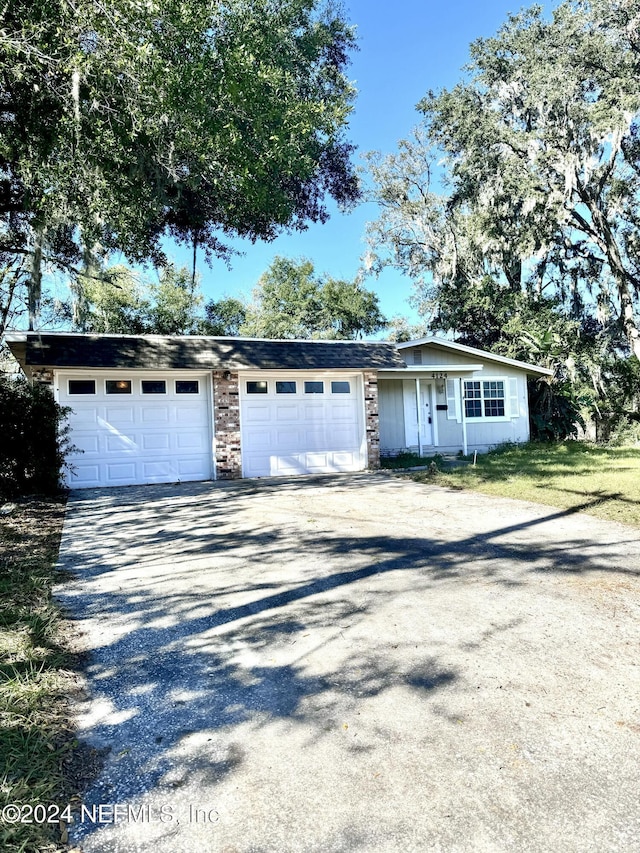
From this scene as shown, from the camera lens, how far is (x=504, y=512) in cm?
711

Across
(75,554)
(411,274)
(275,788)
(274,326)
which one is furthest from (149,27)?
(274,326)

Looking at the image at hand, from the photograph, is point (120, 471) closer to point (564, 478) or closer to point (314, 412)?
point (314, 412)

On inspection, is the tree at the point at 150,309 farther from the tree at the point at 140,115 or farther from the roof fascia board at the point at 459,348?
the tree at the point at 140,115

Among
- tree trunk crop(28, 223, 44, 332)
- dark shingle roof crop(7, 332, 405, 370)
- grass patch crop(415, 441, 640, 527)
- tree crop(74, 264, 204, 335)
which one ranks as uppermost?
tree crop(74, 264, 204, 335)

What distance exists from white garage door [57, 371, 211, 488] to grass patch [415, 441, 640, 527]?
494cm

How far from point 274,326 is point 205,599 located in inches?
1041

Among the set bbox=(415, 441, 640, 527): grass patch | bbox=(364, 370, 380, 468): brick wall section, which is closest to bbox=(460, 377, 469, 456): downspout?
bbox=(415, 441, 640, 527): grass patch

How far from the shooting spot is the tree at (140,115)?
5840 mm

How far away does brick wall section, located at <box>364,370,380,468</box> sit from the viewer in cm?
1280

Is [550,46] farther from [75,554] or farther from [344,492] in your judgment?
[75,554]

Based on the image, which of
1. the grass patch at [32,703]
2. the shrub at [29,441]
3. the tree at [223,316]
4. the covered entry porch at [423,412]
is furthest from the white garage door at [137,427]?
the tree at [223,316]

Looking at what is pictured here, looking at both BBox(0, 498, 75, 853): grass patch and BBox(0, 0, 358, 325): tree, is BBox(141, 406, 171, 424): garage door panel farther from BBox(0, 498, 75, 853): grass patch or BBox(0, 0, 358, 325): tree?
BBox(0, 498, 75, 853): grass patch

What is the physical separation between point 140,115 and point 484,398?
515 inches

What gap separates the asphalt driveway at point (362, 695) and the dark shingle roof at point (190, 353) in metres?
5.85
